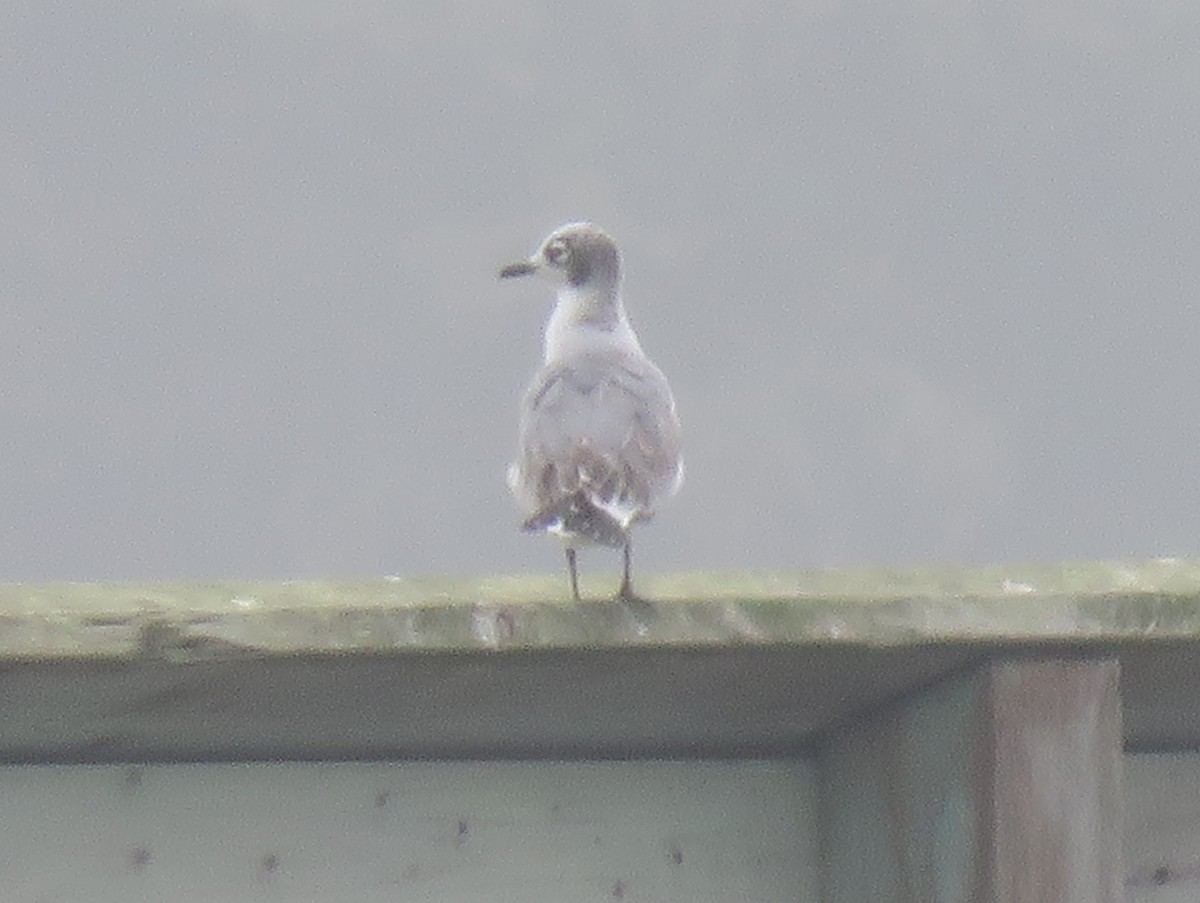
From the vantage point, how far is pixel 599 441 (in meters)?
3.86

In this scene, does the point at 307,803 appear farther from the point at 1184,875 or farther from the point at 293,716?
the point at 1184,875

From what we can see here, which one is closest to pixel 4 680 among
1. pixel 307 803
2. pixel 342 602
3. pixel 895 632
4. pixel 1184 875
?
pixel 342 602

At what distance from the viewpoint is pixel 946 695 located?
3.65m

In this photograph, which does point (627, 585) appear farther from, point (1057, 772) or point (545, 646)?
point (1057, 772)

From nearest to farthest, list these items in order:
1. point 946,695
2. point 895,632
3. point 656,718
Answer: point 895,632 → point 946,695 → point 656,718

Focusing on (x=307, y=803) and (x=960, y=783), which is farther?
(x=307, y=803)

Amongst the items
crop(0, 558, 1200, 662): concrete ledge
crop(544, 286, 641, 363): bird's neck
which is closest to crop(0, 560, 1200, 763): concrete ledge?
crop(0, 558, 1200, 662): concrete ledge

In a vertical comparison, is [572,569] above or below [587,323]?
below

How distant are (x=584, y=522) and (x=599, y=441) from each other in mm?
229

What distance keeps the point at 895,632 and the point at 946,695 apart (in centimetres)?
29

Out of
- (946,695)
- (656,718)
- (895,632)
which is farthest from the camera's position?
(656,718)

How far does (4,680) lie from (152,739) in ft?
1.68

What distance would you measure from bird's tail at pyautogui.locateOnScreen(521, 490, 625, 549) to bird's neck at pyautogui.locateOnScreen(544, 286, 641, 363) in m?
0.90

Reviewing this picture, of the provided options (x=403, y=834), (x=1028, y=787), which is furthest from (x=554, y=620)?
(x=403, y=834)
